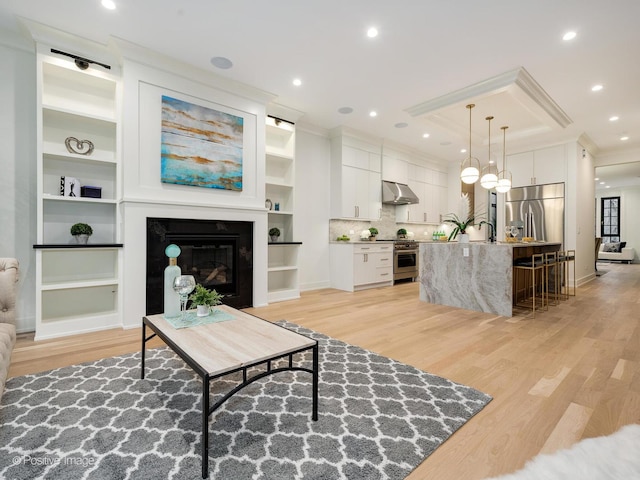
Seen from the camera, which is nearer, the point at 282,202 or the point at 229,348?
the point at 229,348

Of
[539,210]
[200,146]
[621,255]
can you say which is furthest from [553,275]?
[621,255]

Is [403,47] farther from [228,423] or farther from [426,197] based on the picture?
[426,197]

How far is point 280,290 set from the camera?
5.11 m

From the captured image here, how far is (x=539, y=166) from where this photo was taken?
670cm

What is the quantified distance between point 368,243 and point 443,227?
3.52 m

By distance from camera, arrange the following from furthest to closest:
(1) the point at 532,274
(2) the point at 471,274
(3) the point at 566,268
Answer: (3) the point at 566,268, (1) the point at 532,274, (2) the point at 471,274

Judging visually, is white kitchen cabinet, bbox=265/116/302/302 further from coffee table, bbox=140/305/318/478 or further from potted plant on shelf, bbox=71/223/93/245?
coffee table, bbox=140/305/318/478

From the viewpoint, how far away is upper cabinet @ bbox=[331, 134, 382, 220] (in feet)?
19.7

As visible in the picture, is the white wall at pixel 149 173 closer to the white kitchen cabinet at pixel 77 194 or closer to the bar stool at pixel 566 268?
the white kitchen cabinet at pixel 77 194

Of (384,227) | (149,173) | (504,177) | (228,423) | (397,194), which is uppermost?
(504,177)

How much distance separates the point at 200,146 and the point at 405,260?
15.3 feet

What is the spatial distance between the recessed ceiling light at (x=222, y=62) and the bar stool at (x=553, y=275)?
195 inches

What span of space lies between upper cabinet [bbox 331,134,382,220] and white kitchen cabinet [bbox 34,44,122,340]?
11.9ft

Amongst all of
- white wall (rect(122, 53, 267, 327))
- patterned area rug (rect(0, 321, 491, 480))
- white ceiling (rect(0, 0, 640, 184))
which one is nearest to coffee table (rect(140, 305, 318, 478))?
patterned area rug (rect(0, 321, 491, 480))
